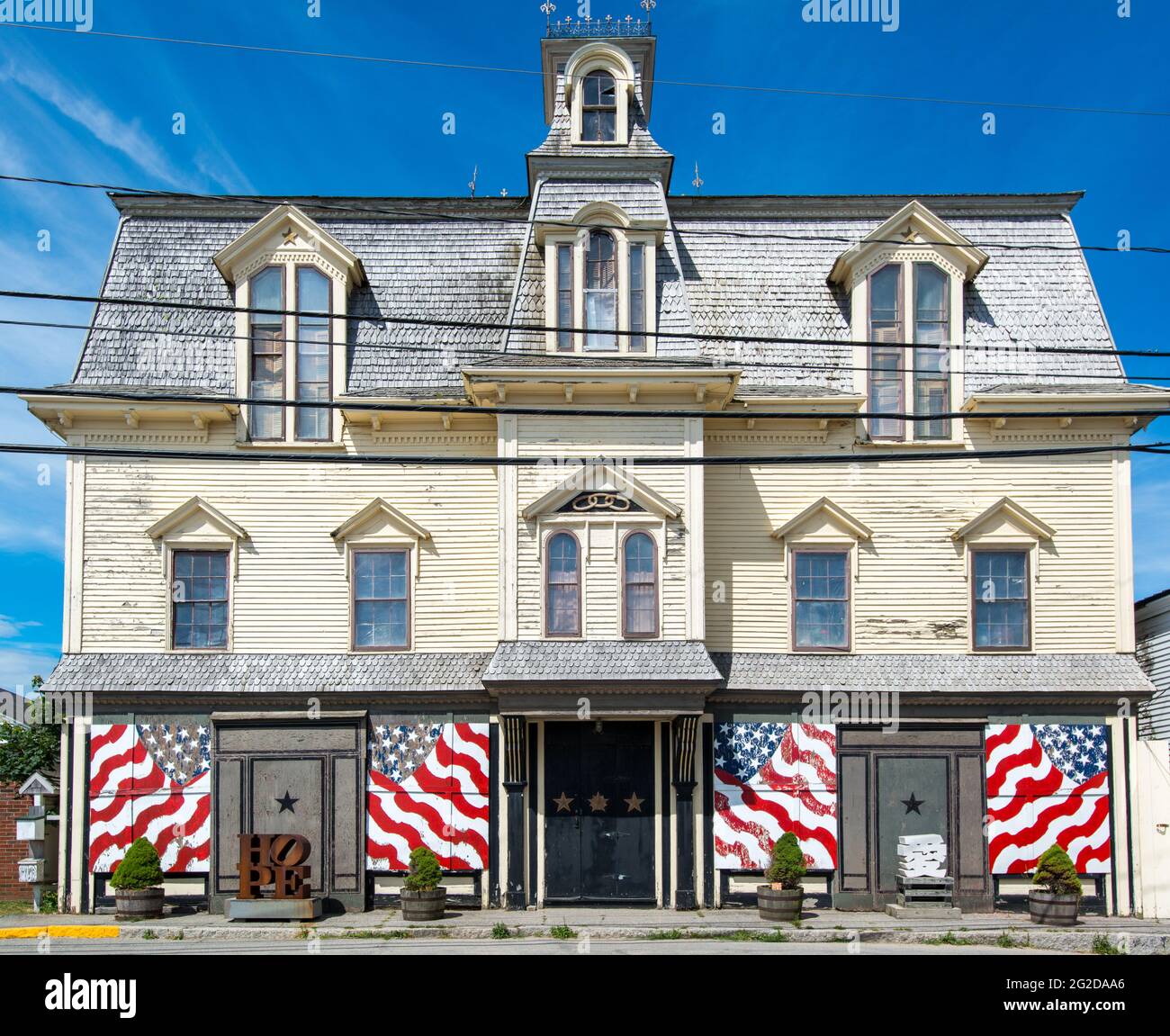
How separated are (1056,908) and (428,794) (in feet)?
31.5

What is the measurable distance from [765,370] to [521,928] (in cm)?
985

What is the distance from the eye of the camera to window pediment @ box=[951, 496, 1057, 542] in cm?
2211

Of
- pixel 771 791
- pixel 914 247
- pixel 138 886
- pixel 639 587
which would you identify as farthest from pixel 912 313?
pixel 138 886

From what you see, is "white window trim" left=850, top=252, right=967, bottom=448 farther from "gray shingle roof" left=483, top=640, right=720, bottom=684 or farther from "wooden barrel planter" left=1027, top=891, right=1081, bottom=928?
"wooden barrel planter" left=1027, top=891, right=1081, bottom=928

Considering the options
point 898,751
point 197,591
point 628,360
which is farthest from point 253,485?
point 898,751

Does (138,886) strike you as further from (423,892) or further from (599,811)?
(599,811)

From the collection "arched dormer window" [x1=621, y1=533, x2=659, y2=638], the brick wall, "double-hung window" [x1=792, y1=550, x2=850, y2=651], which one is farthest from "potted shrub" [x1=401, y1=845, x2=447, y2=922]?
the brick wall

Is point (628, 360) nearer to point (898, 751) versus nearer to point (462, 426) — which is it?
point (462, 426)

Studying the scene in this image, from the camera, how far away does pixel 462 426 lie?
22.2 meters

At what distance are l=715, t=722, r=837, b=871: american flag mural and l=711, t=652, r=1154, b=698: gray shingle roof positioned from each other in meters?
0.77

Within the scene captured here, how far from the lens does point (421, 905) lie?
19750 mm

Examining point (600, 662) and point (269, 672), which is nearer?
point (600, 662)

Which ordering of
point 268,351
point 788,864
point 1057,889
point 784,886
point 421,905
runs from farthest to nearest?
point 268,351
point 784,886
point 788,864
point 1057,889
point 421,905

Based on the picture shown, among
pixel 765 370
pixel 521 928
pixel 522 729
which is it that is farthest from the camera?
pixel 765 370
